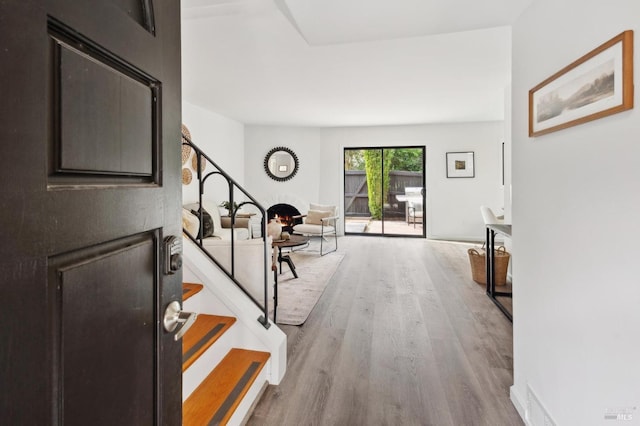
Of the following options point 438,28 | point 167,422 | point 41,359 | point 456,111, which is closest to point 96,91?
point 41,359

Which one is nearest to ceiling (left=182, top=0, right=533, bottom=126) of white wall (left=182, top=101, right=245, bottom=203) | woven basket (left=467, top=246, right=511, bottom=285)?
white wall (left=182, top=101, right=245, bottom=203)

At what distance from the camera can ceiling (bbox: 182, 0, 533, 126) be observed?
1.86 m

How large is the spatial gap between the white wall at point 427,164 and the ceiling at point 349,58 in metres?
0.58

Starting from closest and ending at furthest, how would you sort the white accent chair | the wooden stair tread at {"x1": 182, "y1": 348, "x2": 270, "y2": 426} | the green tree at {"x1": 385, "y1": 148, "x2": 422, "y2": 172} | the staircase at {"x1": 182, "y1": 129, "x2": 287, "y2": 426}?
the wooden stair tread at {"x1": 182, "y1": 348, "x2": 270, "y2": 426} → the staircase at {"x1": 182, "y1": 129, "x2": 287, "y2": 426} → the white accent chair → the green tree at {"x1": 385, "y1": 148, "x2": 422, "y2": 172}

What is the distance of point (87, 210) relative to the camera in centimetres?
60

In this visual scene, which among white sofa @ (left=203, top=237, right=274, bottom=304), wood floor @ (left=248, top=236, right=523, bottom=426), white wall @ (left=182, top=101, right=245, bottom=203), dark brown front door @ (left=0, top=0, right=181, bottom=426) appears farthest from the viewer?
white wall @ (left=182, top=101, right=245, bottom=203)

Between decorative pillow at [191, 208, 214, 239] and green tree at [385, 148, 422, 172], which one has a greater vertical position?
green tree at [385, 148, 422, 172]

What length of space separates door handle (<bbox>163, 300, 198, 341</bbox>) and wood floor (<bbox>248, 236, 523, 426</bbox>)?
45.0 inches

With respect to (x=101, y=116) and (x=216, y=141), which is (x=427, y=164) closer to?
(x=216, y=141)

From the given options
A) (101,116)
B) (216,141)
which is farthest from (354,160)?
(101,116)

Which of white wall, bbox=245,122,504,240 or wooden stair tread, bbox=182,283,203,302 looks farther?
white wall, bbox=245,122,504,240

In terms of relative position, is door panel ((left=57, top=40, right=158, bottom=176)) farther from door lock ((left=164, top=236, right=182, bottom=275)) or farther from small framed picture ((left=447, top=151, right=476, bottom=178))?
small framed picture ((left=447, top=151, right=476, bottom=178))

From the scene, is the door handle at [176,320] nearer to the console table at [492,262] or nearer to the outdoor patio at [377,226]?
the console table at [492,262]

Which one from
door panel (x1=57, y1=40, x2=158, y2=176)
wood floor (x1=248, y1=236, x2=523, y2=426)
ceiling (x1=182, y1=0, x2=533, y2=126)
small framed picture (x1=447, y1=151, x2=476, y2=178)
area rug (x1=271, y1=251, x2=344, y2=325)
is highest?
ceiling (x1=182, y1=0, x2=533, y2=126)
